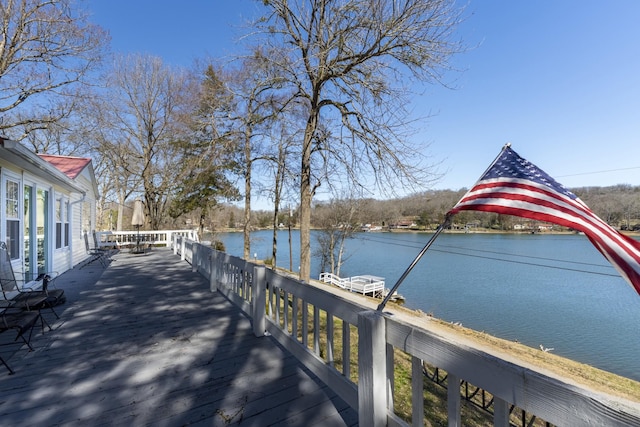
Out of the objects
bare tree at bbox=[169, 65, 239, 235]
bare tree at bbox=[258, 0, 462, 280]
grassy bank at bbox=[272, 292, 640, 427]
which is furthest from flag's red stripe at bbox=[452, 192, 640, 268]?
bare tree at bbox=[169, 65, 239, 235]

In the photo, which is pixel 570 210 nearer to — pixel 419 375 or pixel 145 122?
pixel 419 375

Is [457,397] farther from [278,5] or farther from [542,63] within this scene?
[542,63]

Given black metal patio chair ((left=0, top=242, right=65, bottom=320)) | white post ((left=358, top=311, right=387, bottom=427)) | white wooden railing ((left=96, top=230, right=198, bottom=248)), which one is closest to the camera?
white post ((left=358, top=311, right=387, bottom=427))

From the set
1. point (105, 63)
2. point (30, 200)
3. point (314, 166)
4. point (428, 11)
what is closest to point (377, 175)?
point (314, 166)

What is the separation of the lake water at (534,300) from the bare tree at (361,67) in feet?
19.9

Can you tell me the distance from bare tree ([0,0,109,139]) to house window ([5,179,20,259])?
18.6 feet

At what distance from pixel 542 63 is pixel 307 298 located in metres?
12.5

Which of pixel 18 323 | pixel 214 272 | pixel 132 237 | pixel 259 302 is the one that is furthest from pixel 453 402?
pixel 132 237

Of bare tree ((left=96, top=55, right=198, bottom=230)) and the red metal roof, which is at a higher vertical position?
bare tree ((left=96, top=55, right=198, bottom=230))

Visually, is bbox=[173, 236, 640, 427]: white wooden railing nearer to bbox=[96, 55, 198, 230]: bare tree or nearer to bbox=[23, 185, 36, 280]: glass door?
bbox=[23, 185, 36, 280]: glass door

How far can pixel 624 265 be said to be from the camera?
4.47 feet

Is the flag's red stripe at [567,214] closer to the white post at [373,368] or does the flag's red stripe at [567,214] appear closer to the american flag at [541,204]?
the american flag at [541,204]

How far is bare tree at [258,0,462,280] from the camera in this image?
5328mm

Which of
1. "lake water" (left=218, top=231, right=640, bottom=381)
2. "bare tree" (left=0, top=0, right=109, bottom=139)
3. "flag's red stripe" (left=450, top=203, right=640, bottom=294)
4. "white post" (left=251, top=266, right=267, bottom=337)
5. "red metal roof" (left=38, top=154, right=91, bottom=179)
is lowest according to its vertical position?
"lake water" (left=218, top=231, right=640, bottom=381)
